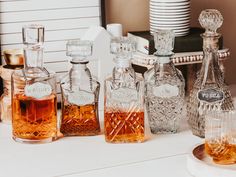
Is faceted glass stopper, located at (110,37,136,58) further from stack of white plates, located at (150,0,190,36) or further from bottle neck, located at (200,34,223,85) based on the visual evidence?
stack of white plates, located at (150,0,190,36)

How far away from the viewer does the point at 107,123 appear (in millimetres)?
1455

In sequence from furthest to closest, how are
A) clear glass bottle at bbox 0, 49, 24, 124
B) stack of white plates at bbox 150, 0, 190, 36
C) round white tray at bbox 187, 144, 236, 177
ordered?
stack of white plates at bbox 150, 0, 190, 36 < clear glass bottle at bbox 0, 49, 24, 124 < round white tray at bbox 187, 144, 236, 177

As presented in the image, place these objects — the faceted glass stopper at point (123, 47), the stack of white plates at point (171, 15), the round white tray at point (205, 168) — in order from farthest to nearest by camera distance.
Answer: the stack of white plates at point (171, 15), the faceted glass stopper at point (123, 47), the round white tray at point (205, 168)

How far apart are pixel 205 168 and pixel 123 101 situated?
30 cm

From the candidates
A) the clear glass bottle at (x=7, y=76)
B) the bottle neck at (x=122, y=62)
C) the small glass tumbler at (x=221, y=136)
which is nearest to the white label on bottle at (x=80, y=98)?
the bottle neck at (x=122, y=62)

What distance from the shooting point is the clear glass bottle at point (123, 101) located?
145cm

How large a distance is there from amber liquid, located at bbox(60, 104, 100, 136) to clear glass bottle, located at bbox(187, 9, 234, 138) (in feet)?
0.83

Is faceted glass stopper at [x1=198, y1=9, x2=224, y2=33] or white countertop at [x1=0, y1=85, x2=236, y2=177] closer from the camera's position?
white countertop at [x1=0, y1=85, x2=236, y2=177]

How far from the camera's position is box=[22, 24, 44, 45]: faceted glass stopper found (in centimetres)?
147

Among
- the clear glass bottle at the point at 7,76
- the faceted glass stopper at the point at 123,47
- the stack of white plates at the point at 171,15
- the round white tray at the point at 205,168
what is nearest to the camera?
the round white tray at the point at 205,168

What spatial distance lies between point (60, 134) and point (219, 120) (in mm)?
427

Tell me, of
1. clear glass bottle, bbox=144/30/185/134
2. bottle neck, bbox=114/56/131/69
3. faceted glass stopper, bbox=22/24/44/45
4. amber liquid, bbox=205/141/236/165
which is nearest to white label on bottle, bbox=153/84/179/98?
clear glass bottle, bbox=144/30/185/134

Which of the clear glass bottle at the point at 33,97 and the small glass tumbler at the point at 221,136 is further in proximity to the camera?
the clear glass bottle at the point at 33,97

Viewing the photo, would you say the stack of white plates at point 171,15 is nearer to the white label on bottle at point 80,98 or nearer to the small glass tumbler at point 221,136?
the white label on bottle at point 80,98
